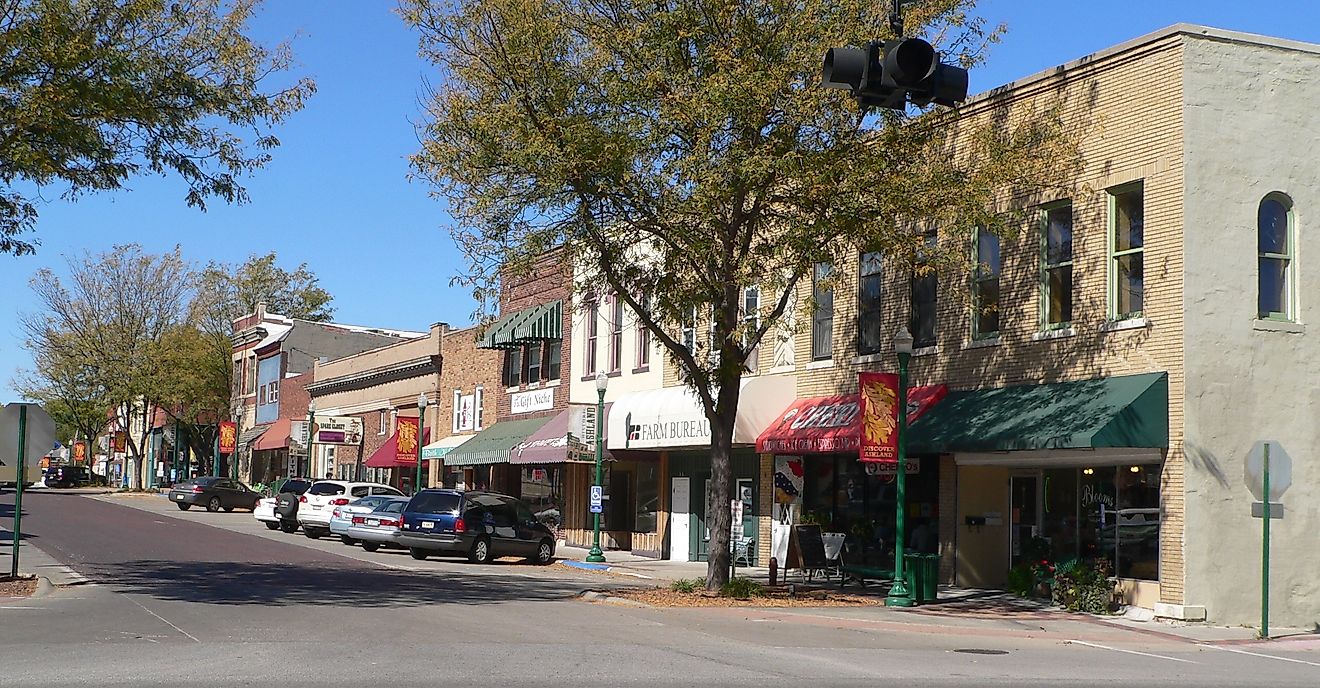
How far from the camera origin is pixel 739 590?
22.2 meters

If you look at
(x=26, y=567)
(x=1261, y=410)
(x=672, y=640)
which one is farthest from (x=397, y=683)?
(x=26, y=567)

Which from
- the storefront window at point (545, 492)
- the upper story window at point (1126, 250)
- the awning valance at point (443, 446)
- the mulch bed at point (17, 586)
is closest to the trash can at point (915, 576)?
the upper story window at point (1126, 250)

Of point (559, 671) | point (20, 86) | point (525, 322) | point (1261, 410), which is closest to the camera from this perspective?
point (559, 671)

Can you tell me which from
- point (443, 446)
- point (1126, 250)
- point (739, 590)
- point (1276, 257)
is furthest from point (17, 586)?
point (443, 446)

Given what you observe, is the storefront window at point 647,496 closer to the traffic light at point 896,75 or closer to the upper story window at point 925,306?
the upper story window at point 925,306

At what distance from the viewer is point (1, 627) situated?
1492cm

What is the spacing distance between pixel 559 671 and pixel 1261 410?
41.1 ft

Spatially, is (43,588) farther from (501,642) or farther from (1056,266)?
(1056,266)

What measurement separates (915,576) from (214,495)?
134ft

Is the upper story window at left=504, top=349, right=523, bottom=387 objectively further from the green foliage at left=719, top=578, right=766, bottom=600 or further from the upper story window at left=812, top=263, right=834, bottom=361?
the green foliage at left=719, top=578, right=766, bottom=600

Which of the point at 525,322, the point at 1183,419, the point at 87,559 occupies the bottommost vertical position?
the point at 87,559

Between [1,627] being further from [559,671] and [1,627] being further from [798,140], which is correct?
[798,140]

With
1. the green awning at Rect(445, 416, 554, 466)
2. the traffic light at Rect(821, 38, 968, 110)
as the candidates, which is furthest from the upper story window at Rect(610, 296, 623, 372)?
the traffic light at Rect(821, 38, 968, 110)

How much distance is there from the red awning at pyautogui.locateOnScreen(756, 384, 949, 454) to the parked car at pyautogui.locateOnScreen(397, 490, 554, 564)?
6.59 m
